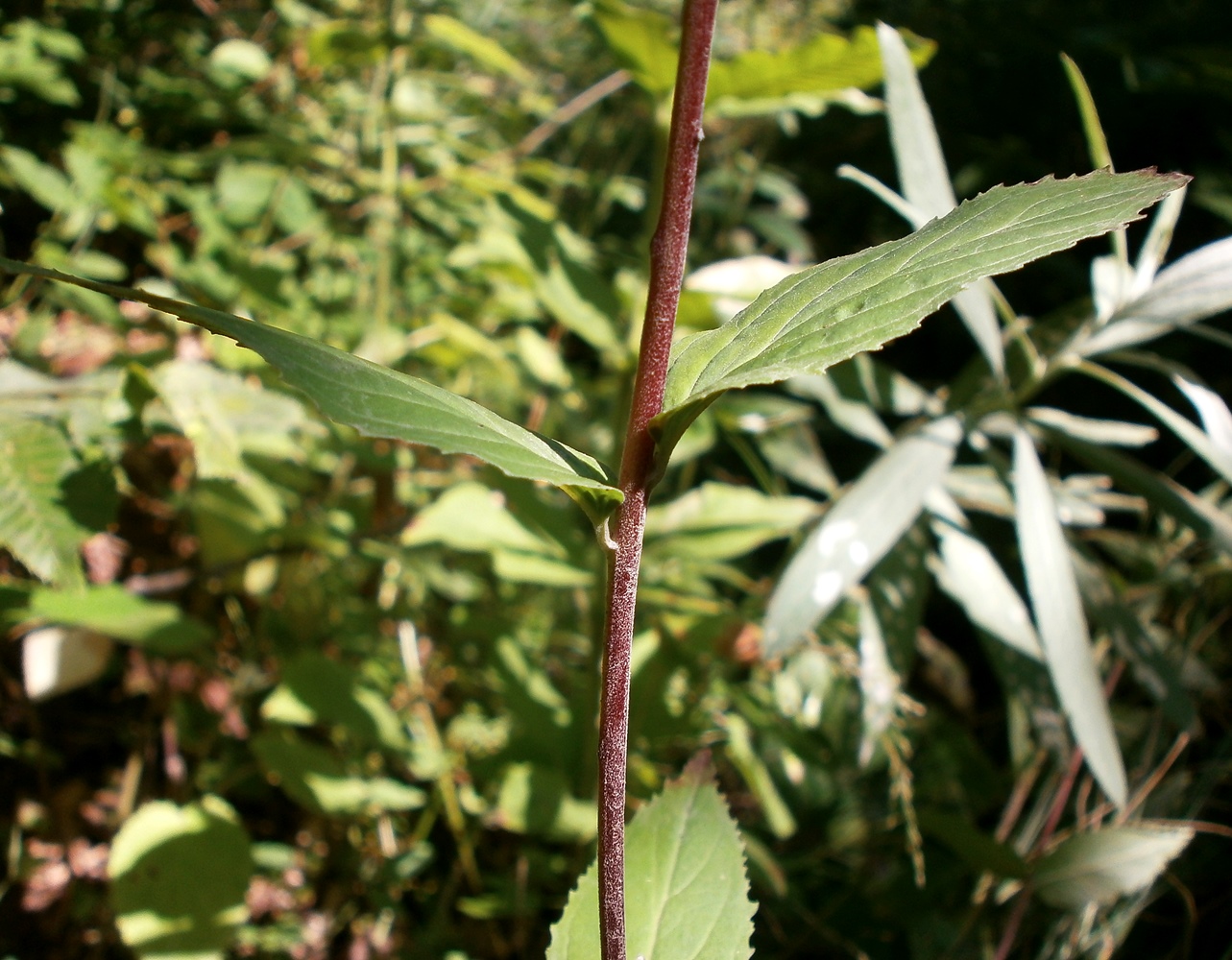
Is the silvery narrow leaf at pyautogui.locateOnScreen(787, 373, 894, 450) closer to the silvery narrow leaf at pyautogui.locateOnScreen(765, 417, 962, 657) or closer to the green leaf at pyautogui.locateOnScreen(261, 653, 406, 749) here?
the silvery narrow leaf at pyautogui.locateOnScreen(765, 417, 962, 657)

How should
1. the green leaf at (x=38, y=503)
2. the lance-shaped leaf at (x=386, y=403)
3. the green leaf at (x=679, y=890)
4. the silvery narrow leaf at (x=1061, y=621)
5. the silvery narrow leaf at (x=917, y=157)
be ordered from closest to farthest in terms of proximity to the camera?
the lance-shaped leaf at (x=386, y=403) < the green leaf at (x=679, y=890) < the green leaf at (x=38, y=503) < the silvery narrow leaf at (x=1061, y=621) < the silvery narrow leaf at (x=917, y=157)

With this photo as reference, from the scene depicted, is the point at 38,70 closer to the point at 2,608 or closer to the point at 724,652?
the point at 2,608

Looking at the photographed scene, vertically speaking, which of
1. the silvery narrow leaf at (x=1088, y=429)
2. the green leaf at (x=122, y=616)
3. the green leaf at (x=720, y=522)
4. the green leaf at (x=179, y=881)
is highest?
the silvery narrow leaf at (x=1088, y=429)

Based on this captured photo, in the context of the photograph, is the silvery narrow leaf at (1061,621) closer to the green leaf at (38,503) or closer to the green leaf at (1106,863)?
the green leaf at (1106,863)

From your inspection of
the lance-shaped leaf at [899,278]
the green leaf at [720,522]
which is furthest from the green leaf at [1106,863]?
the lance-shaped leaf at [899,278]

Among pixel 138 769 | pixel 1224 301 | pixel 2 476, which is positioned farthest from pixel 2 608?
pixel 1224 301

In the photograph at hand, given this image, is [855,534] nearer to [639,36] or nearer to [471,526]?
[471,526]

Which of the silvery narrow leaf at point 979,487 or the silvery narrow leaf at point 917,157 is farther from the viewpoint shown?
the silvery narrow leaf at point 979,487

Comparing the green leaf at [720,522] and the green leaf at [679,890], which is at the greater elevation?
the green leaf at [720,522]
